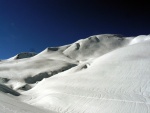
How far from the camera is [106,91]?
57.6ft

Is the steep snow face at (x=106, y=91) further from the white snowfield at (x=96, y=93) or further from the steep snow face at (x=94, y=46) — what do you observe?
the steep snow face at (x=94, y=46)

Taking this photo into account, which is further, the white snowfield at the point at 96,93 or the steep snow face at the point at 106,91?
the steep snow face at the point at 106,91

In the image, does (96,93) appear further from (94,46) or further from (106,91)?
(94,46)

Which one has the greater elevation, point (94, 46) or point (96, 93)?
point (94, 46)

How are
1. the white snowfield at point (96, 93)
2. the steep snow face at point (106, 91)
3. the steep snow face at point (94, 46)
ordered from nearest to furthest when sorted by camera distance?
1. the white snowfield at point (96, 93)
2. the steep snow face at point (106, 91)
3. the steep snow face at point (94, 46)

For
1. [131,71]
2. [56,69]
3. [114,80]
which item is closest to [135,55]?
[131,71]

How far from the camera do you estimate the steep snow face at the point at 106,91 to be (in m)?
14.7

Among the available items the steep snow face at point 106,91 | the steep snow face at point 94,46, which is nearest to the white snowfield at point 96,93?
the steep snow face at point 106,91

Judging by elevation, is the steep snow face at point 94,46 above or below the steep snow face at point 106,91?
above

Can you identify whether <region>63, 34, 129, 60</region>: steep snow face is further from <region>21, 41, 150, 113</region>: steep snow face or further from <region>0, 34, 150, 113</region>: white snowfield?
<region>21, 41, 150, 113</region>: steep snow face

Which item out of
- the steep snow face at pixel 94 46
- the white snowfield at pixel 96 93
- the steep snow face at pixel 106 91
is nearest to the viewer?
the white snowfield at pixel 96 93

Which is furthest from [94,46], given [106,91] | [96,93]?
[96,93]

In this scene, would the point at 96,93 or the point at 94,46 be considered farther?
the point at 94,46

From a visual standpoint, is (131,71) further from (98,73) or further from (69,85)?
(69,85)
